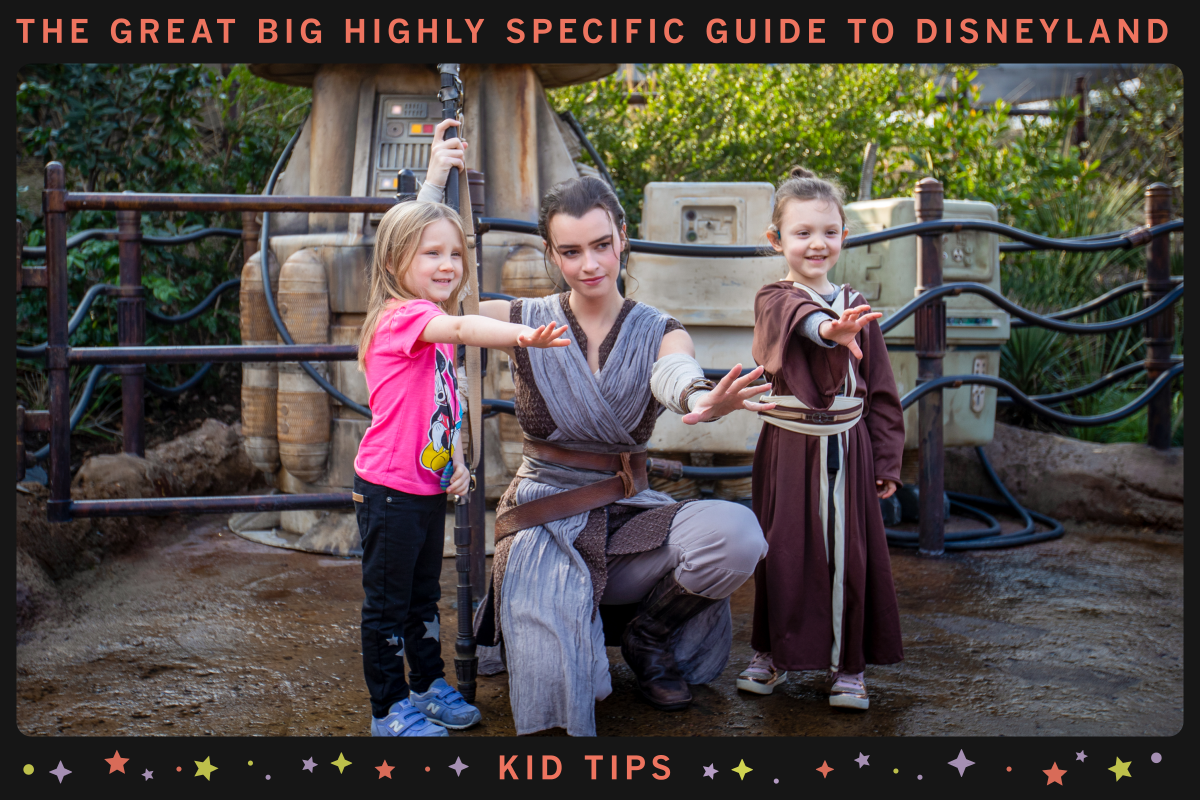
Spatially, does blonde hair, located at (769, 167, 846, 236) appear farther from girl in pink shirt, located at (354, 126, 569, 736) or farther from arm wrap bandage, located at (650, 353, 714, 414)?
girl in pink shirt, located at (354, 126, 569, 736)

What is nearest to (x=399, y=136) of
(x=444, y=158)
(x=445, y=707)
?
(x=444, y=158)

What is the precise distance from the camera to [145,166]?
506cm

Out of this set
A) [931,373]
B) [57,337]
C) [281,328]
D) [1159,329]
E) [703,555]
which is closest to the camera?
[703,555]

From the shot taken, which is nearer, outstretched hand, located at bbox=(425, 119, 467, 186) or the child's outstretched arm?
the child's outstretched arm

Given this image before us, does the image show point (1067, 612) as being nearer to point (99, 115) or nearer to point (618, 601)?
point (618, 601)

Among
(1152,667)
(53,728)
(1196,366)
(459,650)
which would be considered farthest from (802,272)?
(53,728)

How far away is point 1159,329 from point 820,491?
9.36 ft

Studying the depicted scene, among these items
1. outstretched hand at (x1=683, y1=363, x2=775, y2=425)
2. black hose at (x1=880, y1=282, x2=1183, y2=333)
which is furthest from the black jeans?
black hose at (x1=880, y1=282, x2=1183, y2=333)

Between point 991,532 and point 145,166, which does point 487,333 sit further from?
point 145,166

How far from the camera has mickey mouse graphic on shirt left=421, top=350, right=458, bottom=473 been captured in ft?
6.79

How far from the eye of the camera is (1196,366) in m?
3.22

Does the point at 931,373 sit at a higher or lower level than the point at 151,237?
lower

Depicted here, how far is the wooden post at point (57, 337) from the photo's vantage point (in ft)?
9.03

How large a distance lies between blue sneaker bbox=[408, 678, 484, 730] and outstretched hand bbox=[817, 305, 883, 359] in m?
1.14
